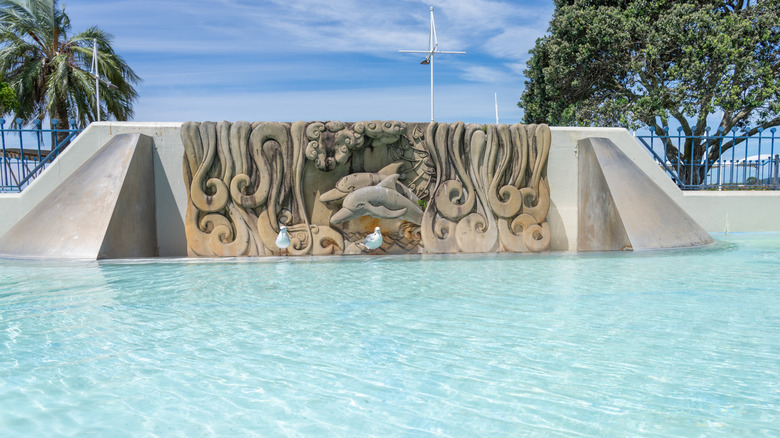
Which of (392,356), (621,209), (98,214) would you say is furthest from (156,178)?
(621,209)

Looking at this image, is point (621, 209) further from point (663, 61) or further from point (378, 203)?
point (663, 61)

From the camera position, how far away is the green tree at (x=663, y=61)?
1411cm

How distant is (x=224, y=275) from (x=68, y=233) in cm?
223

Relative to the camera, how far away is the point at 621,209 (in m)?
6.63

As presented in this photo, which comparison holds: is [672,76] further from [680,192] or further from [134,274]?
[134,274]

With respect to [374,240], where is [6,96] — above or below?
above

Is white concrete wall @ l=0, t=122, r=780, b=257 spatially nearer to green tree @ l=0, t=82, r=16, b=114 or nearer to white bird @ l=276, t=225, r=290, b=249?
white bird @ l=276, t=225, r=290, b=249

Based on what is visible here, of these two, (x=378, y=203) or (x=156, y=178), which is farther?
(x=156, y=178)

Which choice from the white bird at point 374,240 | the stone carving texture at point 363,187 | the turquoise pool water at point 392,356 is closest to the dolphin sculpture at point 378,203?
the stone carving texture at point 363,187

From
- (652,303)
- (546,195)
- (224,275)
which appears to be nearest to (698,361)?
(652,303)

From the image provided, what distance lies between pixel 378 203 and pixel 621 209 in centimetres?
323

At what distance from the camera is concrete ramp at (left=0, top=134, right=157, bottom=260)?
19.0 ft

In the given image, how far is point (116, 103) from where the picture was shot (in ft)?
60.2

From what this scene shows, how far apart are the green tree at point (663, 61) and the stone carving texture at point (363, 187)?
9505mm
